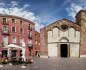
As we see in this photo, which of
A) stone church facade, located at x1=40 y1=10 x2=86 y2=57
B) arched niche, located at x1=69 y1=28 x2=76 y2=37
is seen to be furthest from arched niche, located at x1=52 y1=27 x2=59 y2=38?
arched niche, located at x1=69 y1=28 x2=76 y2=37

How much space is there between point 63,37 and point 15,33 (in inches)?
587

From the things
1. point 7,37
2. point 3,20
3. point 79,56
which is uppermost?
point 3,20

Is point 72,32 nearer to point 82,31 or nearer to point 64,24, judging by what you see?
point 82,31

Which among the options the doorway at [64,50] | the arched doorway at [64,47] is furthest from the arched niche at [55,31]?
the doorway at [64,50]

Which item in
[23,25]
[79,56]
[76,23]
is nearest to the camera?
[79,56]

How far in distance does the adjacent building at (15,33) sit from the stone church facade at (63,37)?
1069 centimetres

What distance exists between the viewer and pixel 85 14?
54.3m

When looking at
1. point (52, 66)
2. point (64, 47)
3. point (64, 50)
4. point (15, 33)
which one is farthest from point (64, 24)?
point (52, 66)

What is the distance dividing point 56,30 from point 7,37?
550 inches

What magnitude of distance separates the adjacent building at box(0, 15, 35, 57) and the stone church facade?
10.7 meters

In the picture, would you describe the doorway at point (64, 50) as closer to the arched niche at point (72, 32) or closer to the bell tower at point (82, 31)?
the arched niche at point (72, 32)

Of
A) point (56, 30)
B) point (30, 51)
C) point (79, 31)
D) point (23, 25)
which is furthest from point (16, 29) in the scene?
point (79, 31)

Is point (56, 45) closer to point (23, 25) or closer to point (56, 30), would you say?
point (56, 30)

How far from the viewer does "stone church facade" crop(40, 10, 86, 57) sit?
53.5m
